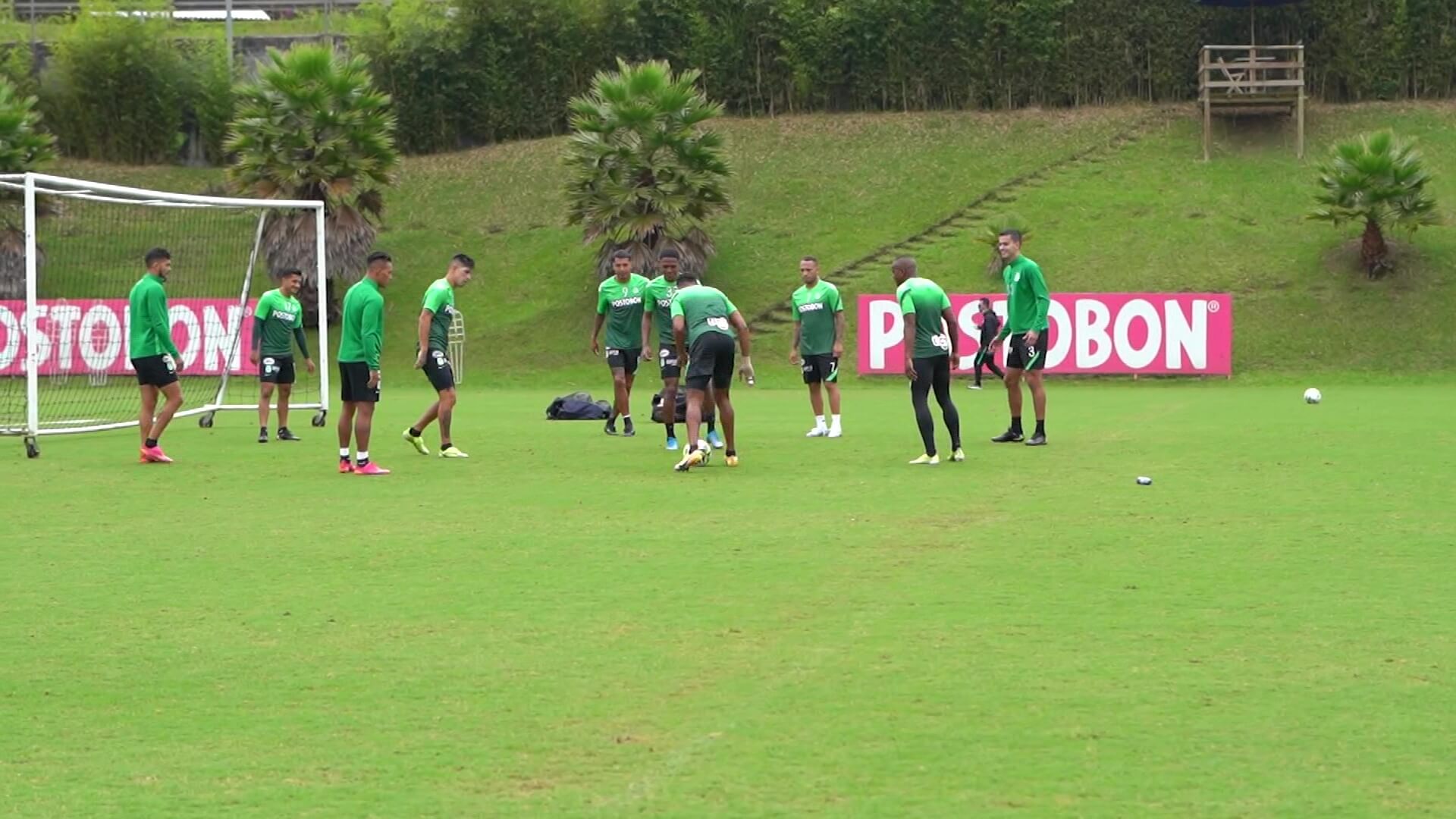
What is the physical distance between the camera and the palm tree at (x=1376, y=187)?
3528 centimetres

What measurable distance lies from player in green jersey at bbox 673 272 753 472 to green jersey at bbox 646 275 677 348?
345 cm

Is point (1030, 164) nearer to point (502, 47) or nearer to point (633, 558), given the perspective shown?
point (502, 47)

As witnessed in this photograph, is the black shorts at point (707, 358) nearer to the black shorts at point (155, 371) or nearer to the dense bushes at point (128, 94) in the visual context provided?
the black shorts at point (155, 371)

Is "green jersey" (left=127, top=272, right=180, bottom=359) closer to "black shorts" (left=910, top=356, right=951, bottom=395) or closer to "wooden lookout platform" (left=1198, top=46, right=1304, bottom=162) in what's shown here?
"black shorts" (left=910, top=356, right=951, bottom=395)

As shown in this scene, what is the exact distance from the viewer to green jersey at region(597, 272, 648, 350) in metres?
20.4

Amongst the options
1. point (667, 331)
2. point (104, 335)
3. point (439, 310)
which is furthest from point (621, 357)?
point (104, 335)

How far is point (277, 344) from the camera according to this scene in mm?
20703

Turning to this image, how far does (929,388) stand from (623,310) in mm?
5320

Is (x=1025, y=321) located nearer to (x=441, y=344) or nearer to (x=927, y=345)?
(x=927, y=345)

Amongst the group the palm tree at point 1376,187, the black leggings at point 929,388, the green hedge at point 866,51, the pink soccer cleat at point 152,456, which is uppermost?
the green hedge at point 866,51

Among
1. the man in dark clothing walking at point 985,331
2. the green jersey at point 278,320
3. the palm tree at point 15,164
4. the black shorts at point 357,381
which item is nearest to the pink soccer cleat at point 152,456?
the black shorts at point 357,381

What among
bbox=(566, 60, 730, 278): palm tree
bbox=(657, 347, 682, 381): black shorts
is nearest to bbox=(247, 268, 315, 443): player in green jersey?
bbox=(657, 347, 682, 381): black shorts

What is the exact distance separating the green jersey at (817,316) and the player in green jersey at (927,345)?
3.41 m

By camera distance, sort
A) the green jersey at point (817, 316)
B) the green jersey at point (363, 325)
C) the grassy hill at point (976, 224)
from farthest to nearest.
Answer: the grassy hill at point (976, 224), the green jersey at point (817, 316), the green jersey at point (363, 325)
